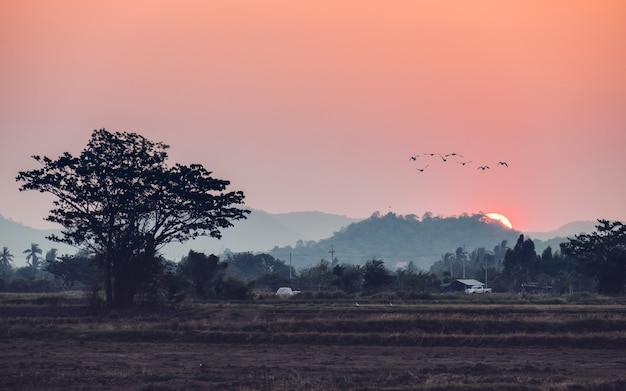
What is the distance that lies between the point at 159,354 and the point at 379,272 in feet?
211

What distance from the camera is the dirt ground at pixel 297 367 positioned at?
2894 centimetres

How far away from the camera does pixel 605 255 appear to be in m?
97.5

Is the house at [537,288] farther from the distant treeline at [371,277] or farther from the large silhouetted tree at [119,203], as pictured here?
the large silhouetted tree at [119,203]

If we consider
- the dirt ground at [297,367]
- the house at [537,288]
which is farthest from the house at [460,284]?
the dirt ground at [297,367]

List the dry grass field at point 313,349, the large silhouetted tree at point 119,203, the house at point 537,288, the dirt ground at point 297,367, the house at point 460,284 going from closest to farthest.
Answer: the dirt ground at point 297,367
the dry grass field at point 313,349
the large silhouetted tree at point 119,203
the house at point 537,288
the house at point 460,284

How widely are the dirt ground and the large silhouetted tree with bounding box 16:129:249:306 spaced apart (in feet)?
81.2

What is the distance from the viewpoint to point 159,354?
38281mm

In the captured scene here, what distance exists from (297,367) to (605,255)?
7262cm

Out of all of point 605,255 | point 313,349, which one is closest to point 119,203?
point 313,349

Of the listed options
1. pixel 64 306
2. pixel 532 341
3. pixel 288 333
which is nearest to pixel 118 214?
pixel 64 306

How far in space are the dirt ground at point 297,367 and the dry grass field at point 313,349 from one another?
47mm

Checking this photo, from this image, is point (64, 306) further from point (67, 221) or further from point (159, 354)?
point (159, 354)

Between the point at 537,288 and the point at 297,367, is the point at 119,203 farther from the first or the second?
the point at 537,288

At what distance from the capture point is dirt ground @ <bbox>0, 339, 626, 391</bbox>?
2894 cm
